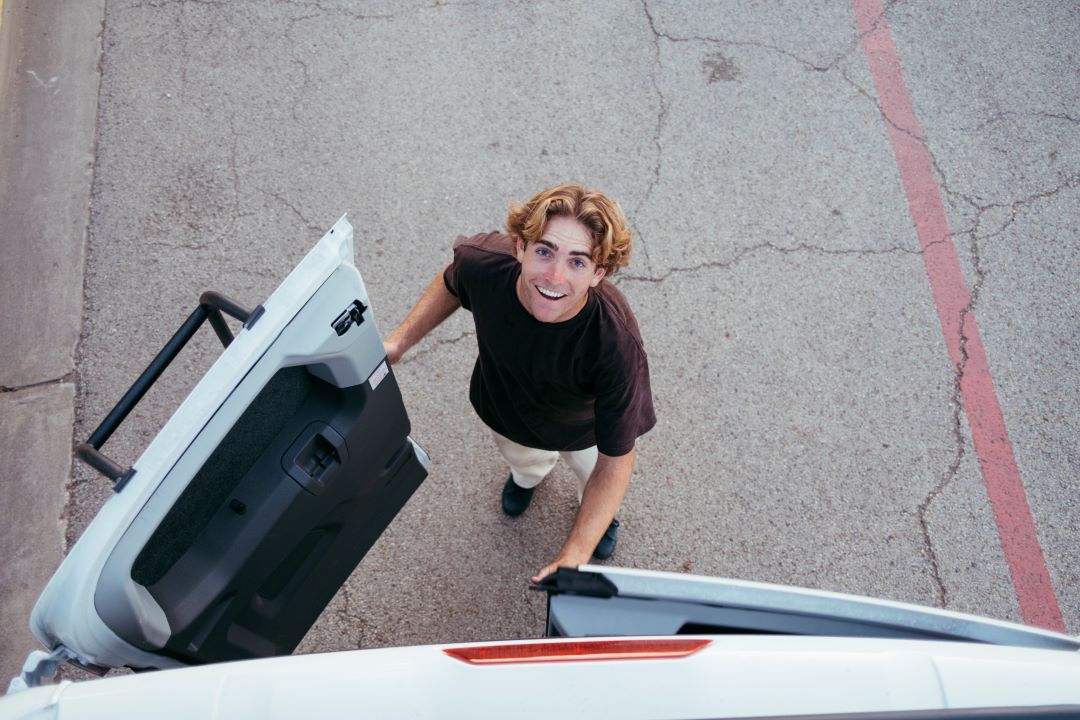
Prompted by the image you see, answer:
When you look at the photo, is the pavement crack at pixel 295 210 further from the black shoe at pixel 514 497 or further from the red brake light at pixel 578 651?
the red brake light at pixel 578 651

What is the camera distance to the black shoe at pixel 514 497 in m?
3.41

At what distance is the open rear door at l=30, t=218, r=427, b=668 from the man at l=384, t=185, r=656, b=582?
0.40 meters

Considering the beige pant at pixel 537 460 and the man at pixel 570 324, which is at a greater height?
the man at pixel 570 324

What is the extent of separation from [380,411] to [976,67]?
4576 mm

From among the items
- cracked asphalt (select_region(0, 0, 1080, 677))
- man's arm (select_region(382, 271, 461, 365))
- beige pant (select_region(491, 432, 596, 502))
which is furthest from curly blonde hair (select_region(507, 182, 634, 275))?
cracked asphalt (select_region(0, 0, 1080, 677))

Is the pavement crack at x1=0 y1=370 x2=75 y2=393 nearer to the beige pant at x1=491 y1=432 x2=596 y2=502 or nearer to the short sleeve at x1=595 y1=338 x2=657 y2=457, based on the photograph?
the beige pant at x1=491 y1=432 x2=596 y2=502

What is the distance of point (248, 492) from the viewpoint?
2.08m

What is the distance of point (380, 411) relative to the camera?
7.53 feet

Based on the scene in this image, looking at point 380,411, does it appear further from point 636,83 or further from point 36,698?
point 636,83

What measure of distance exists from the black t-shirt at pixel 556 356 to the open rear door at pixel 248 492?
36 cm

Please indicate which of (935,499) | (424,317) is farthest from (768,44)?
(424,317)

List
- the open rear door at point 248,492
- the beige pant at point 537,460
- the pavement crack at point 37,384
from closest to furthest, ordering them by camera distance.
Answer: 1. the open rear door at point 248,492
2. the beige pant at point 537,460
3. the pavement crack at point 37,384

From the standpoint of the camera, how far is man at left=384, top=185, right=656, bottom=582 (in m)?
2.19

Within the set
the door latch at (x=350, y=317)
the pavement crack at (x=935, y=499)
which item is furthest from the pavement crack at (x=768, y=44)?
the door latch at (x=350, y=317)
